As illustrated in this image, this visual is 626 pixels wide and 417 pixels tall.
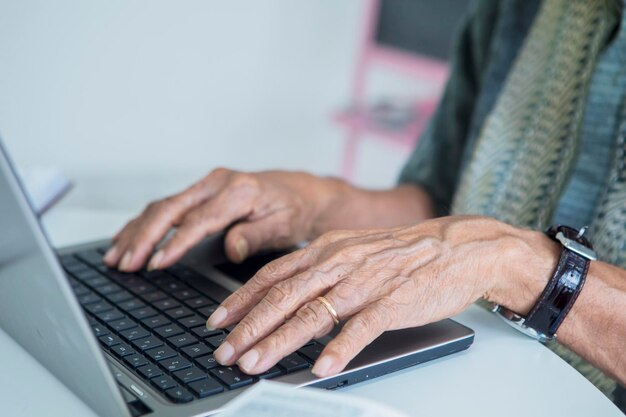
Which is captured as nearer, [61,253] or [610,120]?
[61,253]

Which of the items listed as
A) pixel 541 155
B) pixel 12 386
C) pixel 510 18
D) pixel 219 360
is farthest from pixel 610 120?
pixel 12 386

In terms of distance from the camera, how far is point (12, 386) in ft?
2.03

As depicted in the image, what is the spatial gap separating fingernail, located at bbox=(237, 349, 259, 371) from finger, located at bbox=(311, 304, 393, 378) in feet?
0.14

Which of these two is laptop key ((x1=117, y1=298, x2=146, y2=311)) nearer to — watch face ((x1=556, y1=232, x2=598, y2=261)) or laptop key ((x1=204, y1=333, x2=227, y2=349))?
laptop key ((x1=204, y1=333, x2=227, y2=349))

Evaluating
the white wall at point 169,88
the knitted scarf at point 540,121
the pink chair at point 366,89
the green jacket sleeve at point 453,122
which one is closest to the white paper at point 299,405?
the knitted scarf at point 540,121

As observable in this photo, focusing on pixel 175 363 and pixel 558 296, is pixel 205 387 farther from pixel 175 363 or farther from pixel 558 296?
pixel 558 296

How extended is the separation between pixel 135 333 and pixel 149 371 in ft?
0.26

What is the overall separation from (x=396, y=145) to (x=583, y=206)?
171cm

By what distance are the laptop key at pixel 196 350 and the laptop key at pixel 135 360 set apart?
0.10 ft

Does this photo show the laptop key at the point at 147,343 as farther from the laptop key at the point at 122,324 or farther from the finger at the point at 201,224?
the finger at the point at 201,224

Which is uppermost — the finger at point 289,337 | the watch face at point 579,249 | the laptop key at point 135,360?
the watch face at point 579,249

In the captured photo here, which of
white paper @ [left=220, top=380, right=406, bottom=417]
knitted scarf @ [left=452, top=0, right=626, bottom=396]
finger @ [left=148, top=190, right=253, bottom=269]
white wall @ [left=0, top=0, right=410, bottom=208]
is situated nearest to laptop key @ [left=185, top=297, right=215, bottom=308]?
finger @ [left=148, top=190, right=253, bottom=269]

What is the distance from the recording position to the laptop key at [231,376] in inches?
23.3

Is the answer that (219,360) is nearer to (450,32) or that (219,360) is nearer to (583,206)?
(583,206)
